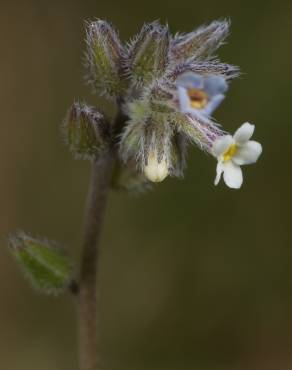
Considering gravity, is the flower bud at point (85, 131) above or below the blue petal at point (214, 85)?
below

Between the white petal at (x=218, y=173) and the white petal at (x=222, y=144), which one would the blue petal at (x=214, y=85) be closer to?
the white petal at (x=222, y=144)

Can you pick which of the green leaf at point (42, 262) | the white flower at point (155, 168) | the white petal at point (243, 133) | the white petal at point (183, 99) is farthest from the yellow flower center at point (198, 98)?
the green leaf at point (42, 262)

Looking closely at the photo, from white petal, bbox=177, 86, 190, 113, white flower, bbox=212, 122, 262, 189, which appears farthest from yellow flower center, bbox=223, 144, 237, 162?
white petal, bbox=177, 86, 190, 113

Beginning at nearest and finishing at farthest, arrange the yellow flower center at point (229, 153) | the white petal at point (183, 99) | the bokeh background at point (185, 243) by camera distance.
→ the white petal at point (183, 99)
the yellow flower center at point (229, 153)
the bokeh background at point (185, 243)

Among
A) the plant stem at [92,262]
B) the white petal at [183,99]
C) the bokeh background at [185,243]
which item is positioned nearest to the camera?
the white petal at [183,99]

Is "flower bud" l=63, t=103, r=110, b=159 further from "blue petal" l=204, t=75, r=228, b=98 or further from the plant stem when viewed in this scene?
"blue petal" l=204, t=75, r=228, b=98

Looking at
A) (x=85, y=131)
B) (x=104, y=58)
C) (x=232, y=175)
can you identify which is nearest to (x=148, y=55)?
(x=104, y=58)

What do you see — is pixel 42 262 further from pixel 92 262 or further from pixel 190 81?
pixel 190 81
